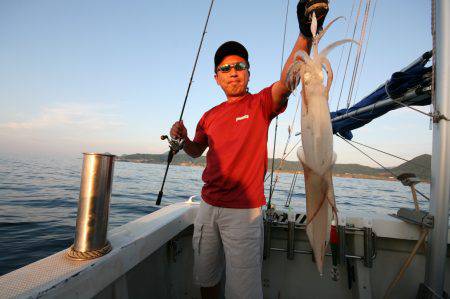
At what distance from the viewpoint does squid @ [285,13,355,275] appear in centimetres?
117

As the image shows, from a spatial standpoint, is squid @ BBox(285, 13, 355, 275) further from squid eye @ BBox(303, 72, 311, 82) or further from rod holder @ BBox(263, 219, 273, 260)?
rod holder @ BBox(263, 219, 273, 260)

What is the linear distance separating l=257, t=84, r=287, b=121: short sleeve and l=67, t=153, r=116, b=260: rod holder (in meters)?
1.34

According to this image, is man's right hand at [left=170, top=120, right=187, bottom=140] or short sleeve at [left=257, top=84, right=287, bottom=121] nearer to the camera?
short sleeve at [left=257, top=84, right=287, bottom=121]

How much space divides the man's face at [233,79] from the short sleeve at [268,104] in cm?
32

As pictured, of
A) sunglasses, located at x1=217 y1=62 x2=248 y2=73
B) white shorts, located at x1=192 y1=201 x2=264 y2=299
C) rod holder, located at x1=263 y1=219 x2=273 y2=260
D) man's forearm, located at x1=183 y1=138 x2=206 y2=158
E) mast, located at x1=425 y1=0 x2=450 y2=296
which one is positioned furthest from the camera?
rod holder, located at x1=263 y1=219 x2=273 y2=260

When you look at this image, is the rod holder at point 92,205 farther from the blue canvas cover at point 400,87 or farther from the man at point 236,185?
the blue canvas cover at point 400,87

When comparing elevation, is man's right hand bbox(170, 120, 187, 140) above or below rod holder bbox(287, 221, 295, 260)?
above

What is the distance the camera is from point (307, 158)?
122 cm

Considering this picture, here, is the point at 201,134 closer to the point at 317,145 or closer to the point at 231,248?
the point at 231,248

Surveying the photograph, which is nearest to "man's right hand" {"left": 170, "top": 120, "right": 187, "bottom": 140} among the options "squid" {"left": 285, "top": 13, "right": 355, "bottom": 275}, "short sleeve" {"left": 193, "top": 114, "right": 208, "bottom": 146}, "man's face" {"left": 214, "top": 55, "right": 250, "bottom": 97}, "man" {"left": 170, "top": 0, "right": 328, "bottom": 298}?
"short sleeve" {"left": 193, "top": 114, "right": 208, "bottom": 146}

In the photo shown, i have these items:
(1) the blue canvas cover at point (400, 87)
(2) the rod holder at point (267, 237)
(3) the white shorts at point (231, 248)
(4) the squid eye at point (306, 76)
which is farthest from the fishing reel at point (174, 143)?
(1) the blue canvas cover at point (400, 87)

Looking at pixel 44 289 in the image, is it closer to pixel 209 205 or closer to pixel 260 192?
pixel 209 205

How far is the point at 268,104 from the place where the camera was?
2203 millimetres

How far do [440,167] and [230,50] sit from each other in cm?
222
